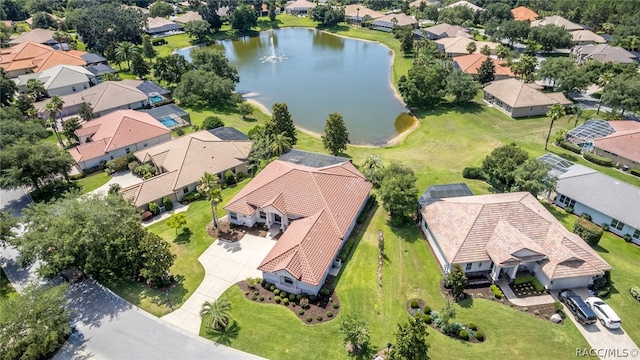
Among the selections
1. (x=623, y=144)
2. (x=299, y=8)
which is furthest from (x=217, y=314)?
(x=299, y=8)

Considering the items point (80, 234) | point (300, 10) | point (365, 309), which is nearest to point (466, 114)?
point (365, 309)

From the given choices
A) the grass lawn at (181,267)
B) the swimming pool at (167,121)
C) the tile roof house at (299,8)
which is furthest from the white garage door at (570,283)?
the tile roof house at (299,8)

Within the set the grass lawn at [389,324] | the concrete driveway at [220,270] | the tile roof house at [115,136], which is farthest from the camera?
the tile roof house at [115,136]

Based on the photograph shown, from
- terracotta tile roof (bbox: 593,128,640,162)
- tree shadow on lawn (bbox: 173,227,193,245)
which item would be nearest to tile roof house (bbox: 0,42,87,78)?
tree shadow on lawn (bbox: 173,227,193,245)

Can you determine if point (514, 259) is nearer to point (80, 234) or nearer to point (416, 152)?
point (416, 152)

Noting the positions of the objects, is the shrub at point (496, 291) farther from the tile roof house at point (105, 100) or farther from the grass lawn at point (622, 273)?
the tile roof house at point (105, 100)

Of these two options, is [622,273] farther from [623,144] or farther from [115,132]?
[115,132]
